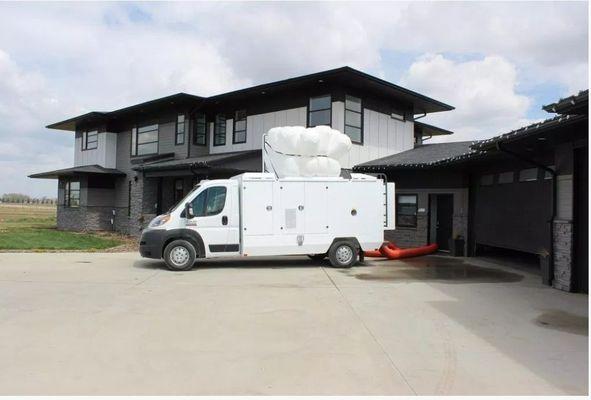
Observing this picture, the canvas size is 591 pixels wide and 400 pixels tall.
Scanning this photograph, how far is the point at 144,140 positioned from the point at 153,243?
1468 cm

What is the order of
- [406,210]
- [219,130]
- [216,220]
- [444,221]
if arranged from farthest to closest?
1. [219,130]
2. [406,210]
3. [444,221]
4. [216,220]

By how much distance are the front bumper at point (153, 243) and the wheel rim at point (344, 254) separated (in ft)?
14.6

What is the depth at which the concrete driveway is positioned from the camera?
464cm

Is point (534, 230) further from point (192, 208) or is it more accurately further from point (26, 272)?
point (26, 272)

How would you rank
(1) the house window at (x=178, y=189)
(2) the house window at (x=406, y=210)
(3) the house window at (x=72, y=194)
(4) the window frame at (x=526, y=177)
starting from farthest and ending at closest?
1. (3) the house window at (x=72, y=194)
2. (1) the house window at (x=178, y=189)
3. (2) the house window at (x=406, y=210)
4. (4) the window frame at (x=526, y=177)

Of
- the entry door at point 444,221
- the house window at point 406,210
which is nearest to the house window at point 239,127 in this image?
the house window at point 406,210

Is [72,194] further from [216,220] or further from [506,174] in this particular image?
[506,174]

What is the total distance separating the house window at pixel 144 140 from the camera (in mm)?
24844

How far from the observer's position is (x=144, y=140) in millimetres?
25547

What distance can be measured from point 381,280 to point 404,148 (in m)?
11.3

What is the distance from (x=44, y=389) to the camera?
4.38 metres

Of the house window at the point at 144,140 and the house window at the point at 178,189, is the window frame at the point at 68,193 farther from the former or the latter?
the house window at the point at 178,189

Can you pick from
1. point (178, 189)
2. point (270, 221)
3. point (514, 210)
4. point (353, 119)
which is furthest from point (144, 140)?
point (514, 210)

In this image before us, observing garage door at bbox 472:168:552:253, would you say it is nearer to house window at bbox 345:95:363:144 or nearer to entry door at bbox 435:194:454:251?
entry door at bbox 435:194:454:251
